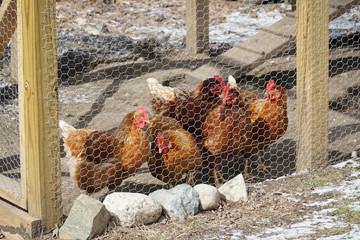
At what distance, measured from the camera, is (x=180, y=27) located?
8375 millimetres

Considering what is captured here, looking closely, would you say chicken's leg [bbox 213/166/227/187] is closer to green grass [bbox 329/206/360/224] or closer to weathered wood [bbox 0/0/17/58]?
green grass [bbox 329/206/360/224]

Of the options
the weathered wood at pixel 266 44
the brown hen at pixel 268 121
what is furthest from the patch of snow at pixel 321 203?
the weathered wood at pixel 266 44

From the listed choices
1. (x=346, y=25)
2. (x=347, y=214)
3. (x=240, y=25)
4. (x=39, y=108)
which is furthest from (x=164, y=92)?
(x=346, y=25)

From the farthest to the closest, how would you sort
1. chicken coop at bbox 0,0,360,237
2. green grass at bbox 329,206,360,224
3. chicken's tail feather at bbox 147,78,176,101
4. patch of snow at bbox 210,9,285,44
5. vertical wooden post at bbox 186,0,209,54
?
patch of snow at bbox 210,9,285,44 → vertical wooden post at bbox 186,0,209,54 → chicken's tail feather at bbox 147,78,176,101 → green grass at bbox 329,206,360,224 → chicken coop at bbox 0,0,360,237

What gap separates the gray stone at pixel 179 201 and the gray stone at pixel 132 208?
0.32 feet

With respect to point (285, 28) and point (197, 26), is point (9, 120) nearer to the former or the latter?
point (197, 26)

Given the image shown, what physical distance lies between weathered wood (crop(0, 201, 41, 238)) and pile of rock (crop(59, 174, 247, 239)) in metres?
0.16

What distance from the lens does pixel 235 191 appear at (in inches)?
136

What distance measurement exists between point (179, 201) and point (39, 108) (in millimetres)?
1038

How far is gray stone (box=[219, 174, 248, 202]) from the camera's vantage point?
11.3 ft

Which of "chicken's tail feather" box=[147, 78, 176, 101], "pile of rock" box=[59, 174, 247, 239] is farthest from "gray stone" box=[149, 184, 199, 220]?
"chicken's tail feather" box=[147, 78, 176, 101]

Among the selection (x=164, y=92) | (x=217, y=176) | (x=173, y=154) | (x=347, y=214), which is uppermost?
(x=164, y=92)

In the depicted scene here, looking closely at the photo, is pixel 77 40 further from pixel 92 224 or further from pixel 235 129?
pixel 92 224

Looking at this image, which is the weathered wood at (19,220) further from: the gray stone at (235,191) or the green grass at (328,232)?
the green grass at (328,232)
